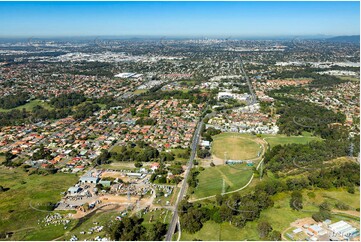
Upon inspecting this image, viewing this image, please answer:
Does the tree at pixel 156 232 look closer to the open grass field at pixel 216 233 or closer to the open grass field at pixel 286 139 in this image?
the open grass field at pixel 216 233

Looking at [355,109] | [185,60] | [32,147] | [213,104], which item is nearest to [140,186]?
[32,147]

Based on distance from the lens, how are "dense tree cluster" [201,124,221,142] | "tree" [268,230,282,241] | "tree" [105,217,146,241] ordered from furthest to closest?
"dense tree cluster" [201,124,221,142] < "tree" [105,217,146,241] < "tree" [268,230,282,241]

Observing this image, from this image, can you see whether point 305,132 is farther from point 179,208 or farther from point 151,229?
point 151,229

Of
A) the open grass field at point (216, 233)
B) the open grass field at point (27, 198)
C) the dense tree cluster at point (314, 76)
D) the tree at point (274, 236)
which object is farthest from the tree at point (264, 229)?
the dense tree cluster at point (314, 76)

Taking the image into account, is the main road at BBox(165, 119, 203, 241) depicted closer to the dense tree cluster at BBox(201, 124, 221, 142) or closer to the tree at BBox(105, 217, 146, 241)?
the dense tree cluster at BBox(201, 124, 221, 142)

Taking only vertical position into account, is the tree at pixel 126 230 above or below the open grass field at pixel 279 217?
above

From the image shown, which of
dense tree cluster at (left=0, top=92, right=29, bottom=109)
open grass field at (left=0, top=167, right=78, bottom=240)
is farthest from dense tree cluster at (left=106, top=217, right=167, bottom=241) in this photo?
dense tree cluster at (left=0, top=92, right=29, bottom=109)
